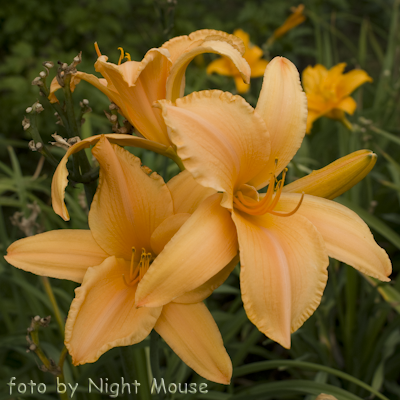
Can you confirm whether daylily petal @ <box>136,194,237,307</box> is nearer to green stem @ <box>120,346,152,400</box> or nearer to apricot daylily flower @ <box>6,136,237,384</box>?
apricot daylily flower @ <box>6,136,237,384</box>

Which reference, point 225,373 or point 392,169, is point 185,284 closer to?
point 225,373

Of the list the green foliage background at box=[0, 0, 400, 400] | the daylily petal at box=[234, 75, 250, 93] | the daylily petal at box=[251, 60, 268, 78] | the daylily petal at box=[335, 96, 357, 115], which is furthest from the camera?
the daylily petal at box=[251, 60, 268, 78]

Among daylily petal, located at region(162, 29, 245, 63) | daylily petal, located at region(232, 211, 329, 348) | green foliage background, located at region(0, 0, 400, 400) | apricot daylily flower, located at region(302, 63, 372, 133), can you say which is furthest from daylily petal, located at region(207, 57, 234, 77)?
daylily petal, located at region(232, 211, 329, 348)

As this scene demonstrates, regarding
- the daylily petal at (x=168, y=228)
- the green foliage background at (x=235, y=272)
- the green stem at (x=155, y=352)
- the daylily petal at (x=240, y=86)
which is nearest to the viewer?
the daylily petal at (x=168, y=228)

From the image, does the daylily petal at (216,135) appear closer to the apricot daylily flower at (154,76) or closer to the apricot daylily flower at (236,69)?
the apricot daylily flower at (154,76)

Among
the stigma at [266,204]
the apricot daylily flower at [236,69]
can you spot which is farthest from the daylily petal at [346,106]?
the stigma at [266,204]

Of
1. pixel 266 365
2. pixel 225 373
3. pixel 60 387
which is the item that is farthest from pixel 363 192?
pixel 60 387
